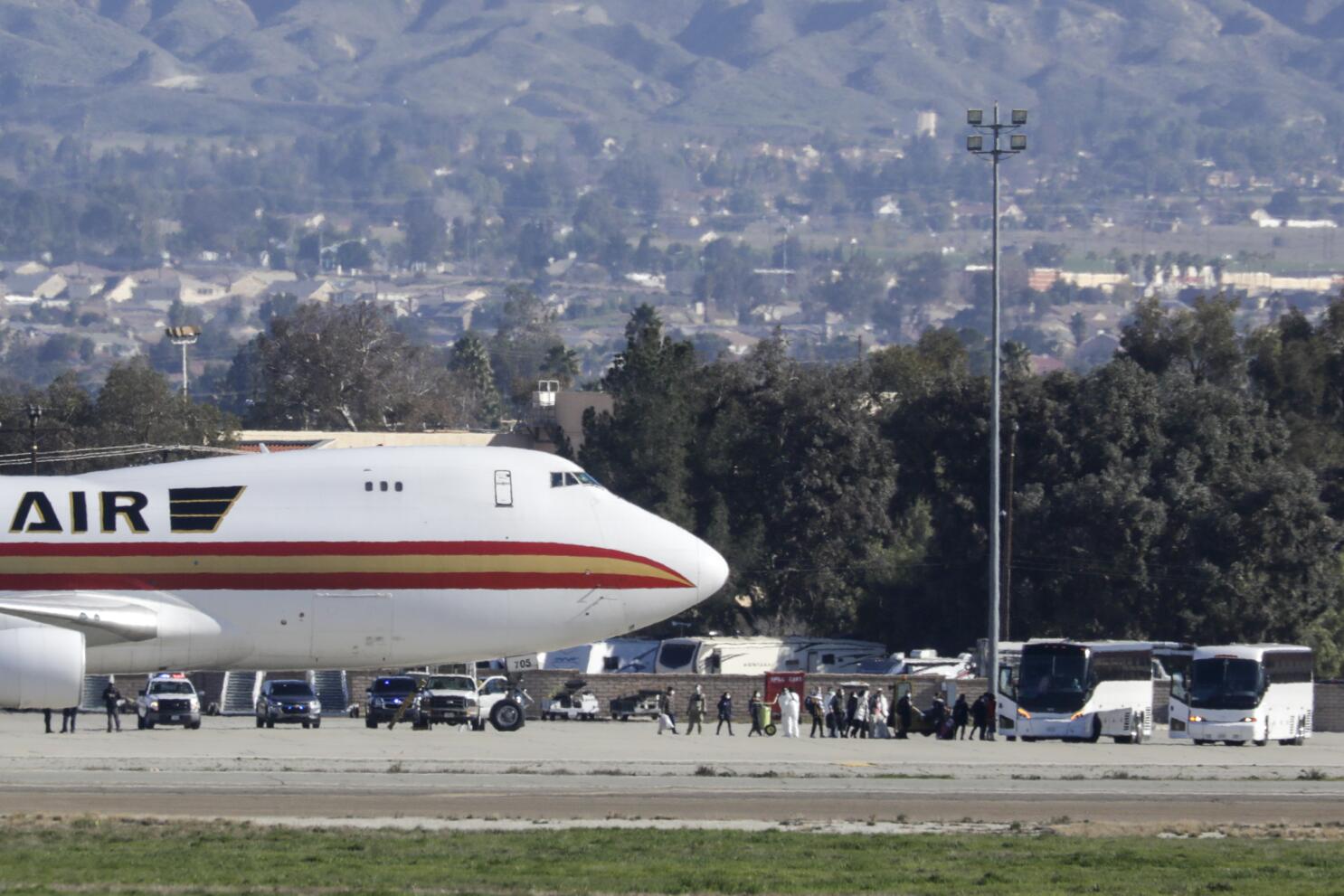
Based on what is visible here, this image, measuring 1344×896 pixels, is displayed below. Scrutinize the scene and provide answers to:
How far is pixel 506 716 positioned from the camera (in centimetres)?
5594

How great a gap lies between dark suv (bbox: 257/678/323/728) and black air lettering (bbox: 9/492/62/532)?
2188 centimetres

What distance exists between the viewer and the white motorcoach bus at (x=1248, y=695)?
66.3 meters

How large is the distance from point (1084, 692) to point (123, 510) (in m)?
32.4

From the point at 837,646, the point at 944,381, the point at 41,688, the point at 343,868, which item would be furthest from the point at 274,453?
the point at 944,381

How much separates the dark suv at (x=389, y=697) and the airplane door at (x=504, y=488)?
23.4 metres

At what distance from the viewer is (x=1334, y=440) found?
4215 inches

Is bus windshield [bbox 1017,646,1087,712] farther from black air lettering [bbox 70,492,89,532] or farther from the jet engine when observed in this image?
the jet engine

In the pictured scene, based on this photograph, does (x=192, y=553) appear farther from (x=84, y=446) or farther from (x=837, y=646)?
(x=84, y=446)

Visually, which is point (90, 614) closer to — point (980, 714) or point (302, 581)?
point (302, 581)

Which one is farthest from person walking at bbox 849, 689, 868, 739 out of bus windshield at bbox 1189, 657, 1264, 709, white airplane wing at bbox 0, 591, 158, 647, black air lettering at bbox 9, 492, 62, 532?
black air lettering at bbox 9, 492, 62, 532

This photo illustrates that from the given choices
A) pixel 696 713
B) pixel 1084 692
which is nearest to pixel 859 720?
pixel 696 713

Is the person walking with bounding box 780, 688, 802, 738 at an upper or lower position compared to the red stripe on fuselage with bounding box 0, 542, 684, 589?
lower

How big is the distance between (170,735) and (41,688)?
1166 centimetres

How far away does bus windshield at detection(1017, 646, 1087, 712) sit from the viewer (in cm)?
6581
